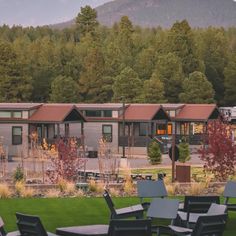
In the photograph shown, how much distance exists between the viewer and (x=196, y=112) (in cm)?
4506

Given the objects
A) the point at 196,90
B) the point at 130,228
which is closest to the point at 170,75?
the point at 196,90

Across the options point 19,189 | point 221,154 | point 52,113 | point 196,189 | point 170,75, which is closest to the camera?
point 19,189

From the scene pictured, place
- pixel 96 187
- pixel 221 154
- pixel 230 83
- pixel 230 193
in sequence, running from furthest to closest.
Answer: pixel 230 83, pixel 221 154, pixel 96 187, pixel 230 193

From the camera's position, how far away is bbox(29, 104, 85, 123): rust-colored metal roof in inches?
1531

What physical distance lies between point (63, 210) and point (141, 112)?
2677 cm

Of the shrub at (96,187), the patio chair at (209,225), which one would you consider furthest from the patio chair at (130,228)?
the shrub at (96,187)

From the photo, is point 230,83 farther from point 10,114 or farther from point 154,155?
point 154,155

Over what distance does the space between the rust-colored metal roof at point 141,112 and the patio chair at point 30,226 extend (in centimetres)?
3098

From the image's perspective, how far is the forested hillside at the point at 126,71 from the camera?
55.1m

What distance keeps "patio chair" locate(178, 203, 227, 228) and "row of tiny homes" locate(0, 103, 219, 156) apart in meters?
25.6

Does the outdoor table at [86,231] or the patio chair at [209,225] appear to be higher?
the patio chair at [209,225]

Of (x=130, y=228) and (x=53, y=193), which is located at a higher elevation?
(x=130, y=228)

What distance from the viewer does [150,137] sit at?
136 ft

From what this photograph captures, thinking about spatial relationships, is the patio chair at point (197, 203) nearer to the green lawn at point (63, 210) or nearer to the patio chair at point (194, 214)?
the patio chair at point (194, 214)
